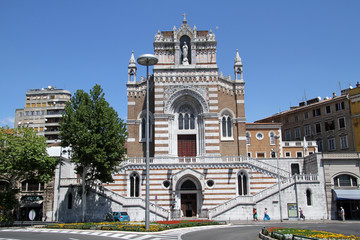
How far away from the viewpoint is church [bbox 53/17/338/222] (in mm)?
42000

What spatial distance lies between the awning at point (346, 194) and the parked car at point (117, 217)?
24.8 m

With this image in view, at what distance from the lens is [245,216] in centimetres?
4112

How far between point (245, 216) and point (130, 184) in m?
14.8

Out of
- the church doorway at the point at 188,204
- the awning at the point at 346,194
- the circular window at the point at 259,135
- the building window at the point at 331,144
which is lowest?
the church doorway at the point at 188,204

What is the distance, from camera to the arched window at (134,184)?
44.8m

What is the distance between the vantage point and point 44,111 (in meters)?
87.2

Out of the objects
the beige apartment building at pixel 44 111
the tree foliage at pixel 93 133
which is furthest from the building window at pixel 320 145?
the beige apartment building at pixel 44 111

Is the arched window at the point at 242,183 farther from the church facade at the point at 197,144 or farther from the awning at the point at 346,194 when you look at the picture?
the awning at the point at 346,194

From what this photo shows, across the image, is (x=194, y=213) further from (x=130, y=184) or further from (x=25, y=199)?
(x=25, y=199)

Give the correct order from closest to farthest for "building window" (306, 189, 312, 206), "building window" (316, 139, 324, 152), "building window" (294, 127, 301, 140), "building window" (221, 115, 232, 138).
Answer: "building window" (306, 189, 312, 206) → "building window" (221, 115, 232, 138) → "building window" (316, 139, 324, 152) → "building window" (294, 127, 301, 140)

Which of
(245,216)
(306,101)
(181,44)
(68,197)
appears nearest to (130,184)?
(68,197)

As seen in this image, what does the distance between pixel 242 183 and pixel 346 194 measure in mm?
12275

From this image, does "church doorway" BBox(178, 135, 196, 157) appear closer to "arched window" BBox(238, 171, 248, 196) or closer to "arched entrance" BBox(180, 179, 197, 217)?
"arched entrance" BBox(180, 179, 197, 217)

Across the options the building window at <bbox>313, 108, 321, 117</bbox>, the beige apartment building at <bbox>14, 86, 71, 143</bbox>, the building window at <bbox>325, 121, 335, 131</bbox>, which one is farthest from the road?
the beige apartment building at <bbox>14, 86, 71, 143</bbox>
